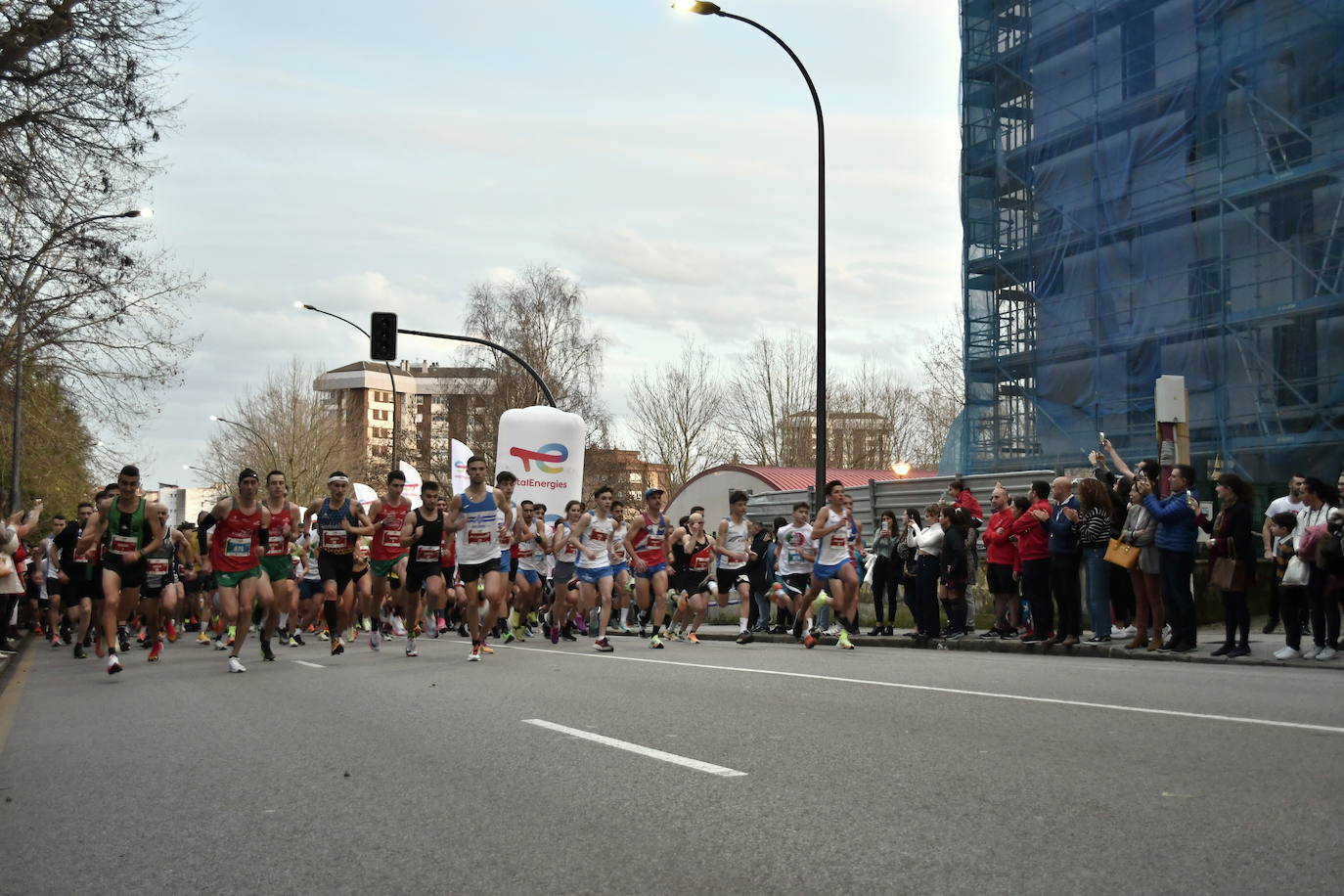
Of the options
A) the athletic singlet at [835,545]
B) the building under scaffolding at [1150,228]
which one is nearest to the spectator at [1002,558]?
the athletic singlet at [835,545]

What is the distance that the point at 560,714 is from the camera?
969 centimetres

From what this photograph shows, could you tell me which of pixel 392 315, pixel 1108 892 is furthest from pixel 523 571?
pixel 1108 892

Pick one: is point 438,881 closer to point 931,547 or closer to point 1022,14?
point 931,547

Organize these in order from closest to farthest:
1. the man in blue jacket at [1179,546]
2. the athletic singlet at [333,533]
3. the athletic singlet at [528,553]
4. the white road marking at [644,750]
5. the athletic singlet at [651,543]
Answer: the white road marking at [644,750], the man in blue jacket at [1179,546], the athletic singlet at [333,533], the athletic singlet at [651,543], the athletic singlet at [528,553]

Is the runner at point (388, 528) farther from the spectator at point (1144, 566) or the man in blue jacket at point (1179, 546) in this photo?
the man in blue jacket at point (1179, 546)

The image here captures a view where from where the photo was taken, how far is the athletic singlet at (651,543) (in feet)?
61.8

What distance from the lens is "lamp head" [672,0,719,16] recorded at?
69.0 feet

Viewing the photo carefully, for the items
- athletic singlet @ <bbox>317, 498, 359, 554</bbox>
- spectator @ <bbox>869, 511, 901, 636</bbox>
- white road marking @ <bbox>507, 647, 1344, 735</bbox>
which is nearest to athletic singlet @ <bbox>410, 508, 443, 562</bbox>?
athletic singlet @ <bbox>317, 498, 359, 554</bbox>

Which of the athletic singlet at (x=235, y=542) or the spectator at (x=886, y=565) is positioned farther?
the spectator at (x=886, y=565)

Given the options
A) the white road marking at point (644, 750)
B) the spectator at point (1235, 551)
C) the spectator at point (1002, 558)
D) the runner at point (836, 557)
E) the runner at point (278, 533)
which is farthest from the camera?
the spectator at point (1002, 558)

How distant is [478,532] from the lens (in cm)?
1620

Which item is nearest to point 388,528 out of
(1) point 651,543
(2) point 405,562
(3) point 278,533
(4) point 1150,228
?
(3) point 278,533

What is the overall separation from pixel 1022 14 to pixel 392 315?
17031 millimetres

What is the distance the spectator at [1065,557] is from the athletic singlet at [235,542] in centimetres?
891
